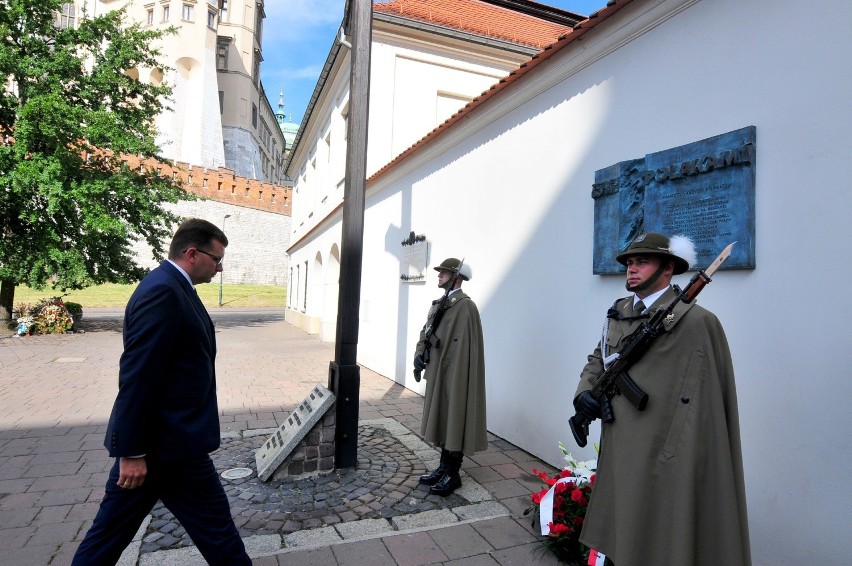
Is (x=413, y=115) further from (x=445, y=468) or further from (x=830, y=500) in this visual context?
(x=830, y=500)

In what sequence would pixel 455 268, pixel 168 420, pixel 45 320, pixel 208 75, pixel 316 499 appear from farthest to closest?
pixel 208 75
pixel 45 320
pixel 455 268
pixel 316 499
pixel 168 420

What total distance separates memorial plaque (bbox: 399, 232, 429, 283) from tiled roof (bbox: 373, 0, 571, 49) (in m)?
6.88

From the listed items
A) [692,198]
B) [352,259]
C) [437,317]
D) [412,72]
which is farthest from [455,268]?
[412,72]

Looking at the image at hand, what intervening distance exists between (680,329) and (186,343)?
2.25 metres

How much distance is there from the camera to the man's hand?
86.7 inches

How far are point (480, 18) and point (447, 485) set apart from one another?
45.8ft

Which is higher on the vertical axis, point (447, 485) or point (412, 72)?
point (412, 72)

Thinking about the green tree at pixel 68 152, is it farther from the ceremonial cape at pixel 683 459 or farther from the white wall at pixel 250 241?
the white wall at pixel 250 241

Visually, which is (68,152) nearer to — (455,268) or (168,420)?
(455,268)

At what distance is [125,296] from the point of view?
30.6 meters

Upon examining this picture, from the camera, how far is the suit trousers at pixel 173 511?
89.5 inches

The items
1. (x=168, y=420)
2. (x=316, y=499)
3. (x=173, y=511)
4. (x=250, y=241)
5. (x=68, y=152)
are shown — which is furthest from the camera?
(x=250, y=241)

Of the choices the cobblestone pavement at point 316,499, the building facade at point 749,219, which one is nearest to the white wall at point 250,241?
the building facade at point 749,219

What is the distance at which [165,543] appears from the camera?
3.29 meters
